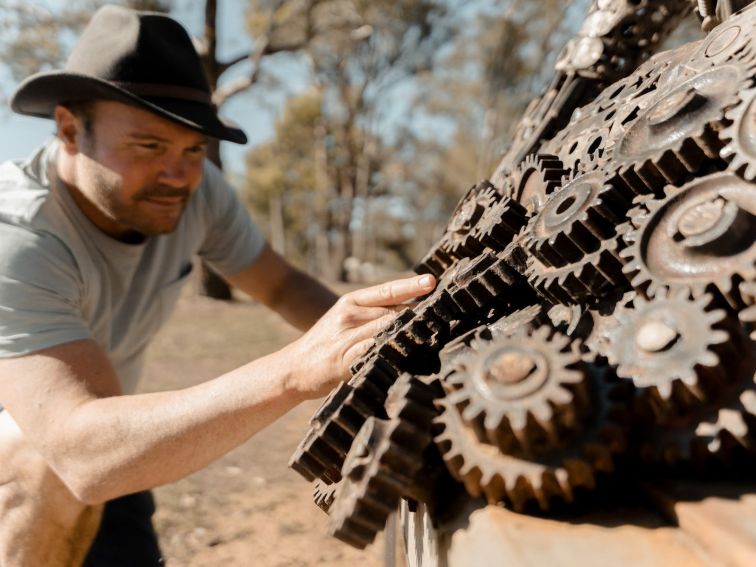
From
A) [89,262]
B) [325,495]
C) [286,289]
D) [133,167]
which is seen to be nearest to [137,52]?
[133,167]

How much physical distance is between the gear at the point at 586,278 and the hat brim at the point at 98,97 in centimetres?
192

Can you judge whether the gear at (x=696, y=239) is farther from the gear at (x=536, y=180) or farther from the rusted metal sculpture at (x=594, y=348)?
the gear at (x=536, y=180)

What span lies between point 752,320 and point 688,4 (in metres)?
1.84

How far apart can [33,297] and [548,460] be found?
211 cm

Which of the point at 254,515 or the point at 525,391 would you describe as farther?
the point at 254,515

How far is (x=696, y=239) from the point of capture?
1.14m

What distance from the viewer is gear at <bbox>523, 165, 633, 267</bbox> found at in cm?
138

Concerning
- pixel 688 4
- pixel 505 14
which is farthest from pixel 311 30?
pixel 688 4

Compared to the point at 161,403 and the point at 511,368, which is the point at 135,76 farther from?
the point at 511,368

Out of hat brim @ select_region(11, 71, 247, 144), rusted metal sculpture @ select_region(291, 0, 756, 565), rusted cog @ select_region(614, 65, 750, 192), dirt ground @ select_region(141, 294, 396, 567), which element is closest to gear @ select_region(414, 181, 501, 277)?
rusted metal sculpture @ select_region(291, 0, 756, 565)

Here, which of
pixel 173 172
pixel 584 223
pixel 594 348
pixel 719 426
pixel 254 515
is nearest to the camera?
pixel 719 426

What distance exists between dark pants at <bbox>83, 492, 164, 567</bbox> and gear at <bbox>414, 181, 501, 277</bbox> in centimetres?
212

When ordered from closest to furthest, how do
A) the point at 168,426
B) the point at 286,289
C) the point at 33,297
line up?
the point at 168,426 → the point at 33,297 → the point at 286,289

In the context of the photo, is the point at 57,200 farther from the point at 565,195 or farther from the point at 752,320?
the point at 752,320
